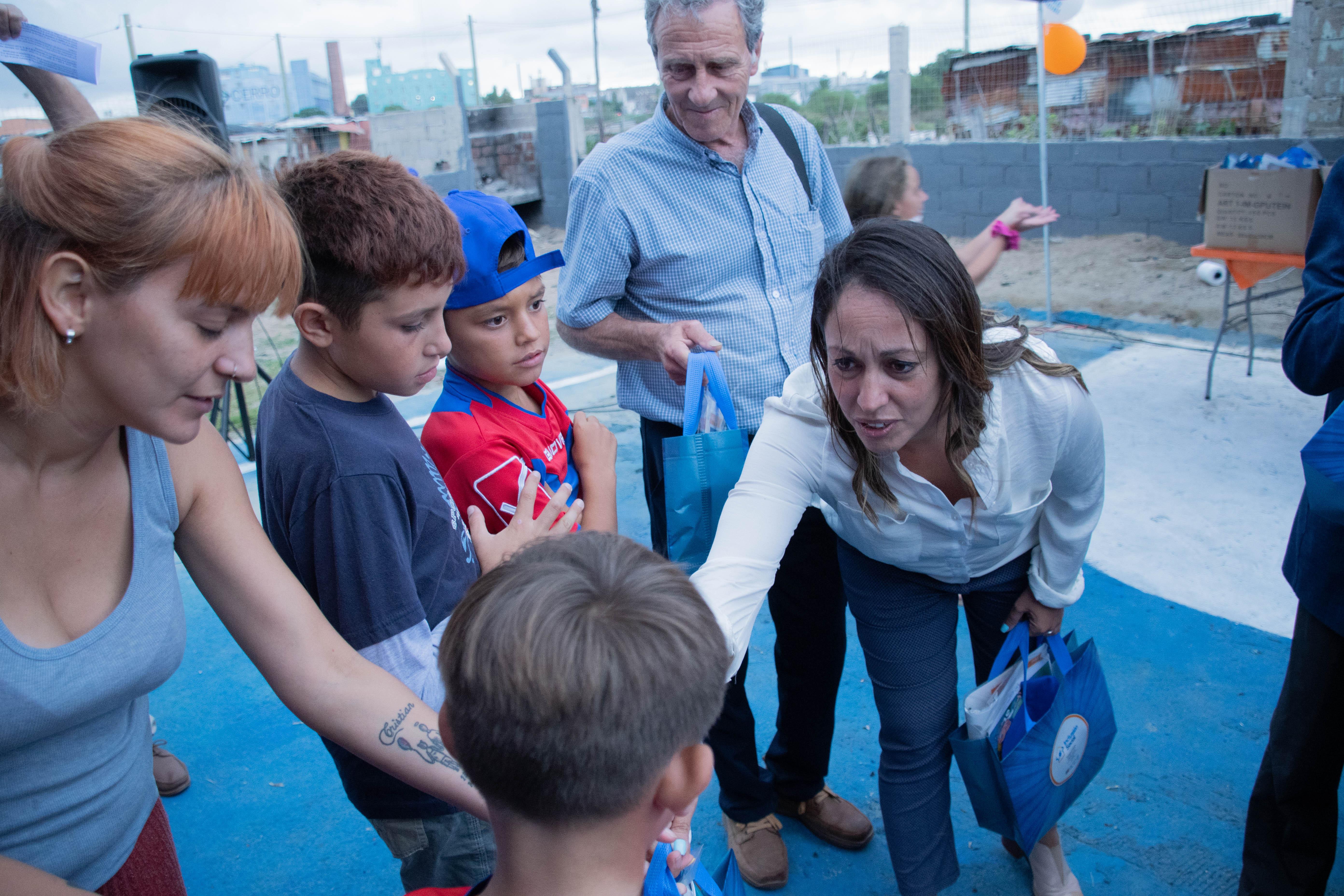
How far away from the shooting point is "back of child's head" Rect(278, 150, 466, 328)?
138 centimetres

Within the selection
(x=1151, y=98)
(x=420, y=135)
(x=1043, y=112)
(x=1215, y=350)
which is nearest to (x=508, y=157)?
(x=420, y=135)

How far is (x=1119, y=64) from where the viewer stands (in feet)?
32.0

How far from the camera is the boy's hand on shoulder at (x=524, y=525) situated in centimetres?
146

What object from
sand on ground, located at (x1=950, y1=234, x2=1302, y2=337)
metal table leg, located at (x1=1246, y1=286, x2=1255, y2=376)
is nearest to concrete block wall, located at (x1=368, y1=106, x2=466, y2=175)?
sand on ground, located at (x1=950, y1=234, x2=1302, y2=337)

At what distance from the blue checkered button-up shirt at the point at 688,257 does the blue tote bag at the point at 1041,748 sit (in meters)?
0.89

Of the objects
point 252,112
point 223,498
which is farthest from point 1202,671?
point 252,112

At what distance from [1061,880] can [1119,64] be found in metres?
10.1

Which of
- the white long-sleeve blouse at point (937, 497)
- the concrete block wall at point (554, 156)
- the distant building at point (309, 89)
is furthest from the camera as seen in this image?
the distant building at point (309, 89)

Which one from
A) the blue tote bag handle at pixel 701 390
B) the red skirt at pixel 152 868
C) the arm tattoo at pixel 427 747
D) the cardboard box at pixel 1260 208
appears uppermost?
the cardboard box at pixel 1260 208

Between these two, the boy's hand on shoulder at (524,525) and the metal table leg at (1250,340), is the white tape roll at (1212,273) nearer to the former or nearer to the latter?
the metal table leg at (1250,340)

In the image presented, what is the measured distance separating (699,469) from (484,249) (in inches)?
23.3

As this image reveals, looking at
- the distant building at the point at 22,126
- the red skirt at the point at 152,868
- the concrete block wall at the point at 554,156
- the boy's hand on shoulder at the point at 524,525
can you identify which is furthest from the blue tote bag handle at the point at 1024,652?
the concrete block wall at the point at 554,156

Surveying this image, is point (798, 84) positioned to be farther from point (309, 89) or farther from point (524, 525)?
point (524, 525)

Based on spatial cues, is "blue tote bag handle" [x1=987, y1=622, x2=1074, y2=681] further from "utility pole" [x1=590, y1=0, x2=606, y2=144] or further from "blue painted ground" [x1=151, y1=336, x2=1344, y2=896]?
"utility pole" [x1=590, y1=0, x2=606, y2=144]
